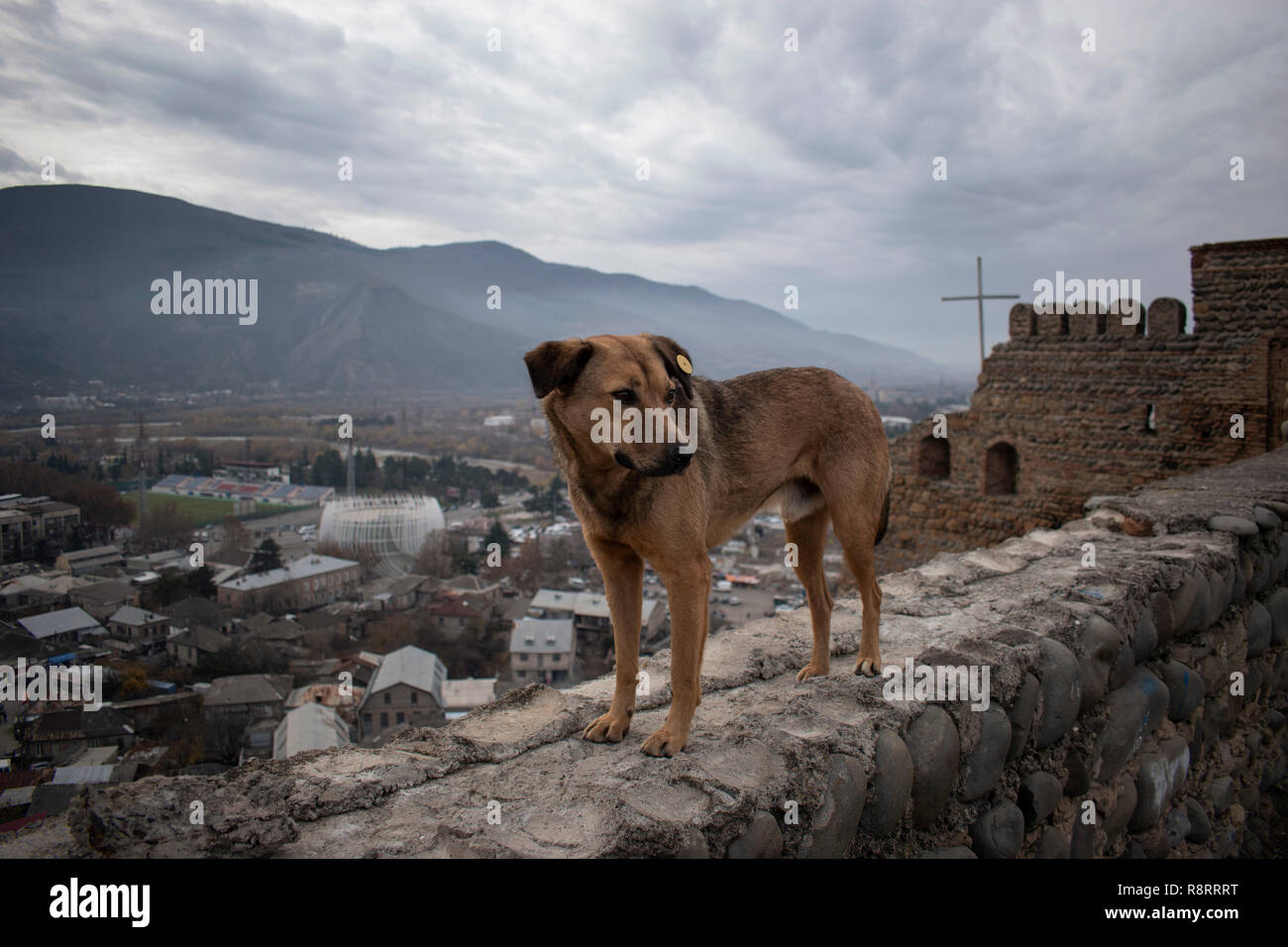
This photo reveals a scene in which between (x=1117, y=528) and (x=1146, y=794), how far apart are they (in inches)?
105

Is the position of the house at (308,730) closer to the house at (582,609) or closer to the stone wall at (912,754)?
the stone wall at (912,754)

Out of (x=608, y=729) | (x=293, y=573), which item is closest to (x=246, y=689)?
(x=293, y=573)

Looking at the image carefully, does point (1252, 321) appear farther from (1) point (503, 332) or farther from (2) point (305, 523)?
(1) point (503, 332)

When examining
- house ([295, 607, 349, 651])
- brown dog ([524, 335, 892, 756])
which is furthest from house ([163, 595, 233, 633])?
brown dog ([524, 335, 892, 756])

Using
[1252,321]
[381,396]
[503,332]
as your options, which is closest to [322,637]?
[1252,321]

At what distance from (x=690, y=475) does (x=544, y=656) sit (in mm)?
6931

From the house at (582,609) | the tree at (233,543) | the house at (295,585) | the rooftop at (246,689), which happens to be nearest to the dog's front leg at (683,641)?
the rooftop at (246,689)

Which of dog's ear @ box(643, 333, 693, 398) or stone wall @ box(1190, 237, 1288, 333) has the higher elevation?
stone wall @ box(1190, 237, 1288, 333)

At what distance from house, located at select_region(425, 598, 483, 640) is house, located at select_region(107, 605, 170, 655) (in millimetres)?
4278

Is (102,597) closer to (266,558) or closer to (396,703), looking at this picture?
(396,703)

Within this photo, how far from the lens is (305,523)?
1309 cm

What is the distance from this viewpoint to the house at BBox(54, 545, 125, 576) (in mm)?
6180

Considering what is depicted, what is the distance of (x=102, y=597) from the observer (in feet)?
20.2

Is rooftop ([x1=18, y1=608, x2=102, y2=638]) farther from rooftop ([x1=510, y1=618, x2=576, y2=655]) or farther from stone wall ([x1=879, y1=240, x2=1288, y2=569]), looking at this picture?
stone wall ([x1=879, y1=240, x2=1288, y2=569])
